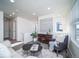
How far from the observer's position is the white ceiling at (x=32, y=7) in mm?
2887

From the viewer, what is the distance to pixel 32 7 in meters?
3.04

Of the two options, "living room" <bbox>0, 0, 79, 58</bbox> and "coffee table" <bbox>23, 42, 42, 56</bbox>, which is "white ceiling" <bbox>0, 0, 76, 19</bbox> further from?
"coffee table" <bbox>23, 42, 42, 56</bbox>

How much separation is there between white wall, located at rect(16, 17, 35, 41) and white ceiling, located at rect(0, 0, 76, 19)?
0.18 m

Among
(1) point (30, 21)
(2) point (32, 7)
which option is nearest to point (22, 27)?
(1) point (30, 21)

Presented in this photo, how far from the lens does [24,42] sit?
342 centimetres

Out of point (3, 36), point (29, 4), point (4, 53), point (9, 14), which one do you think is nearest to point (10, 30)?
point (3, 36)

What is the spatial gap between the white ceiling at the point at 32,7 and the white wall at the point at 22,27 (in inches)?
7.0

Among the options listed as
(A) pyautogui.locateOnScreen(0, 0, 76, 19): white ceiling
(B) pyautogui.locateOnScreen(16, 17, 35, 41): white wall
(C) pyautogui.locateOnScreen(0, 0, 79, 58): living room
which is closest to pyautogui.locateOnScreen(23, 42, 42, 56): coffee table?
(C) pyautogui.locateOnScreen(0, 0, 79, 58): living room

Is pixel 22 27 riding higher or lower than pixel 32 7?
lower

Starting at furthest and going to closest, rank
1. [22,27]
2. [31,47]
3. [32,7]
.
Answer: [31,47]
[22,27]
[32,7]

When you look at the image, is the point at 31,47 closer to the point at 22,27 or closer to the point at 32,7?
the point at 22,27

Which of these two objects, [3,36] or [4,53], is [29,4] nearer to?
[3,36]

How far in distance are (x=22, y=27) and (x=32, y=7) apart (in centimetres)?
81

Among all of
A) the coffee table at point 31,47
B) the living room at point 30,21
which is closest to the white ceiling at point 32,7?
the living room at point 30,21
